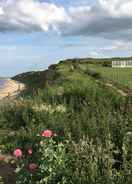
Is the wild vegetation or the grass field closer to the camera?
the wild vegetation

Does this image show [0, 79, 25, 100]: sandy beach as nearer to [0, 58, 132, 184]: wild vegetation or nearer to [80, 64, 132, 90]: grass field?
[80, 64, 132, 90]: grass field

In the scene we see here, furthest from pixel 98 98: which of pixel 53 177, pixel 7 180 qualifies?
pixel 53 177

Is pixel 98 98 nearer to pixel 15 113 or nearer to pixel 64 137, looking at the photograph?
pixel 15 113

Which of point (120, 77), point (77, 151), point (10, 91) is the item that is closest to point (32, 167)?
point (77, 151)

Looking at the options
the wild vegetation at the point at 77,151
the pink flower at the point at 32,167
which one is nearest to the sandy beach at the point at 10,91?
the wild vegetation at the point at 77,151

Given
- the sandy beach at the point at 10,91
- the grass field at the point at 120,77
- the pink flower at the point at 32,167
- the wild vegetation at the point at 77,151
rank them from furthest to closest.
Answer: the sandy beach at the point at 10,91, the grass field at the point at 120,77, the pink flower at the point at 32,167, the wild vegetation at the point at 77,151

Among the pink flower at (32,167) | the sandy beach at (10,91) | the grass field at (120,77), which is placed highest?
the pink flower at (32,167)

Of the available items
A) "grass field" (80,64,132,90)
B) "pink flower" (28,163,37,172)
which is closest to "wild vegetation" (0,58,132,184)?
"pink flower" (28,163,37,172)

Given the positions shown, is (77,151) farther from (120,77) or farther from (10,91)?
(10,91)

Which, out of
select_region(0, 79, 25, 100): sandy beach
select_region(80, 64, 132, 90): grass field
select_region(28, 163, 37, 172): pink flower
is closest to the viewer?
select_region(28, 163, 37, 172): pink flower

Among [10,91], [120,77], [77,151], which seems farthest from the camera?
[10,91]

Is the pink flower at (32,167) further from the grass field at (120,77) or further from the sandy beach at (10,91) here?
the grass field at (120,77)

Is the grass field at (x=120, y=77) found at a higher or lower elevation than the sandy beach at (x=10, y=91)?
higher

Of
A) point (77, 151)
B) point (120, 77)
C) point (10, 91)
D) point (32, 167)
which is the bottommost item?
point (10, 91)
